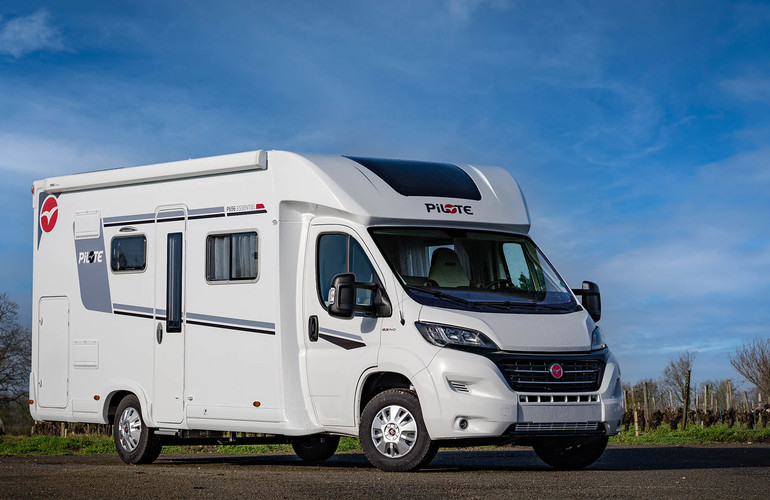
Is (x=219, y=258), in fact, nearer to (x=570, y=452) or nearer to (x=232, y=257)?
(x=232, y=257)

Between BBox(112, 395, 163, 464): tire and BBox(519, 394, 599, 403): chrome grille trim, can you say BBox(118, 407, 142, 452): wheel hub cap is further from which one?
BBox(519, 394, 599, 403): chrome grille trim

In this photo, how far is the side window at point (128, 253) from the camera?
13531 millimetres


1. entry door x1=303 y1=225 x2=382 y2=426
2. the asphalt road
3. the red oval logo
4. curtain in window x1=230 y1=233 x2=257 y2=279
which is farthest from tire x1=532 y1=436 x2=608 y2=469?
the red oval logo

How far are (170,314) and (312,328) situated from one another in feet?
7.88

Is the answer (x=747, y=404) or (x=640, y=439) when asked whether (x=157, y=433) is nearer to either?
(x=640, y=439)

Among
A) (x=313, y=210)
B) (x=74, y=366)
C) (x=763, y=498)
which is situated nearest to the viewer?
(x=763, y=498)

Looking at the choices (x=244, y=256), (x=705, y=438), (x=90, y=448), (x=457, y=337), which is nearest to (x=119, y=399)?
(x=244, y=256)

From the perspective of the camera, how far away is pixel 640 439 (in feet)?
70.3

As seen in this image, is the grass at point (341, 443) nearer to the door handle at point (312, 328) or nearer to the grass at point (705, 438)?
the grass at point (705, 438)

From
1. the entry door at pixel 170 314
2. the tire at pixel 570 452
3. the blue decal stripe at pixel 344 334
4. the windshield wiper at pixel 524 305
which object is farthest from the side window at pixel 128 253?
the tire at pixel 570 452

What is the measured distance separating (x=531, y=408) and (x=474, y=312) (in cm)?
112

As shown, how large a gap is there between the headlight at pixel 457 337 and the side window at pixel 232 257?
2676mm

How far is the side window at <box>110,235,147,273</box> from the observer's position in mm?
13531

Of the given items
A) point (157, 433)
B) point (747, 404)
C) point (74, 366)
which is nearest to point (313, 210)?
point (157, 433)
